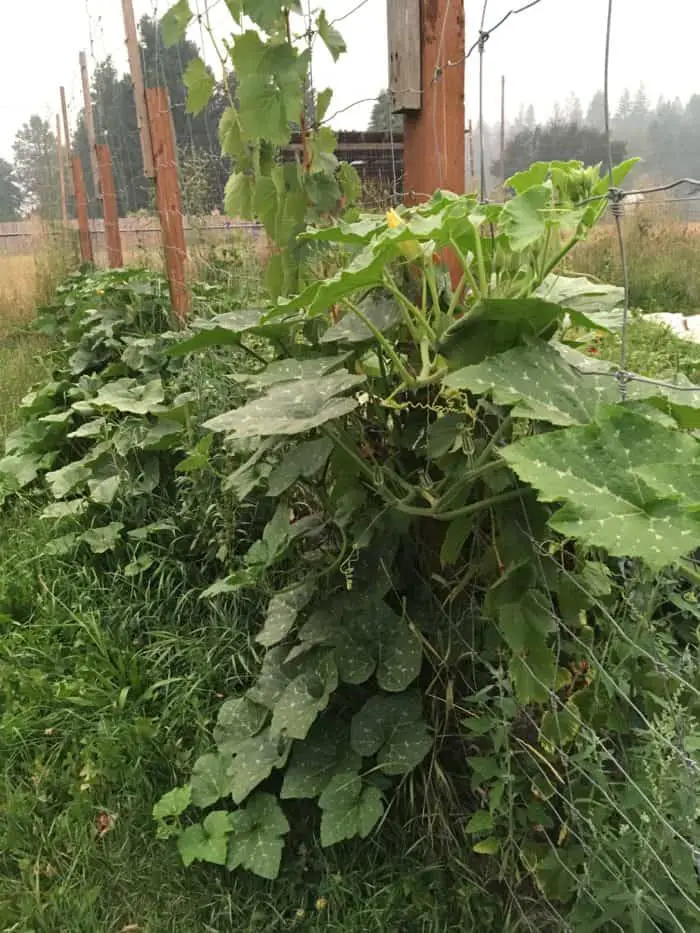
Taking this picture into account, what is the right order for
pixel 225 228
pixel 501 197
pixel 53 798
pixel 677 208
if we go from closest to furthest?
pixel 53 798 → pixel 501 197 → pixel 225 228 → pixel 677 208

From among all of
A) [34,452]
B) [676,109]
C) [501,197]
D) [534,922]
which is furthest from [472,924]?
[34,452]

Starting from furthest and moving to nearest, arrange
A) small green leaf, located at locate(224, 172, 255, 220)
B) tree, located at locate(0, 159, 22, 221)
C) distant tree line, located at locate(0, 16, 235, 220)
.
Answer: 1. tree, located at locate(0, 159, 22, 221)
2. distant tree line, located at locate(0, 16, 235, 220)
3. small green leaf, located at locate(224, 172, 255, 220)

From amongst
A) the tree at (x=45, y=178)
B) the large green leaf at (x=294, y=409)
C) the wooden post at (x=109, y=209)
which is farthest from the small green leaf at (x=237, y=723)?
the tree at (x=45, y=178)

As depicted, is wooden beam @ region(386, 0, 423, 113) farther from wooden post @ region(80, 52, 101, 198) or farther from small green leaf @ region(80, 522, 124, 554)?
wooden post @ region(80, 52, 101, 198)

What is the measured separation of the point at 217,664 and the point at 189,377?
1.19 meters

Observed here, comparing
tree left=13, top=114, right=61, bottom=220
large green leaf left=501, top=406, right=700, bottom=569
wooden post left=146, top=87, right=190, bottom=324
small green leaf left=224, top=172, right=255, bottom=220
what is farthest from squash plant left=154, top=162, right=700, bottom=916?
tree left=13, top=114, right=61, bottom=220

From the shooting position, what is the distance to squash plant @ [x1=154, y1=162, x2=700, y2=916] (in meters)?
1.05

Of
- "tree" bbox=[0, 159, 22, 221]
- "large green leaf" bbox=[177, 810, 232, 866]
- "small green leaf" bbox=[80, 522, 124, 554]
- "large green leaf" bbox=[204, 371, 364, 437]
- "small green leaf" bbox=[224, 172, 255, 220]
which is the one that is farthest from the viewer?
"tree" bbox=[0, 159, 22, 221]

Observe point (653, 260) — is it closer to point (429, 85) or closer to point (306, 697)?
point (429, 85)

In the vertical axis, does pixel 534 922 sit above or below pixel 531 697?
below

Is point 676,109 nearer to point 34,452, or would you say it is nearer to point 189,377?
point 189,377

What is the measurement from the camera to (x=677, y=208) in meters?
10.0

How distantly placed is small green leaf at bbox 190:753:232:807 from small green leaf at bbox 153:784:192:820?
2 cm

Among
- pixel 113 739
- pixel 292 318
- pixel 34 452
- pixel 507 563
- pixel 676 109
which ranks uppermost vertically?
pixel 676 109
